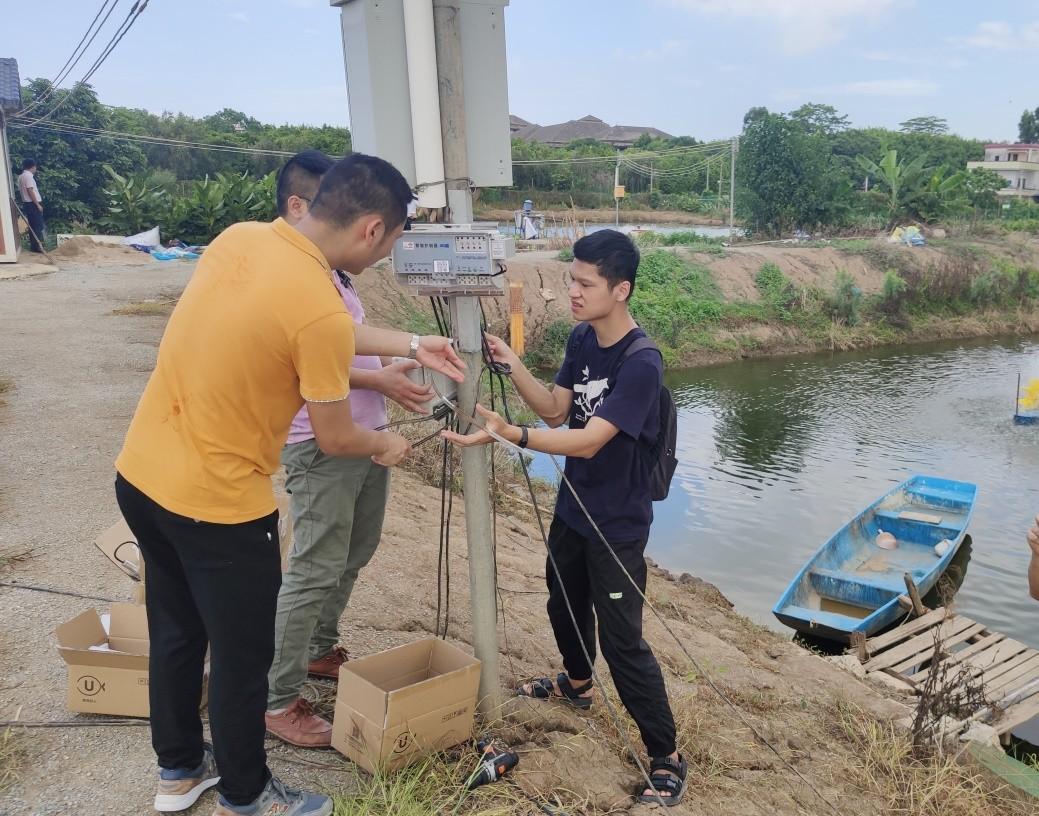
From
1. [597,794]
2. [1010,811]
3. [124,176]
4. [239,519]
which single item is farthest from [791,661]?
[124,176]

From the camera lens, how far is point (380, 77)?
253cm

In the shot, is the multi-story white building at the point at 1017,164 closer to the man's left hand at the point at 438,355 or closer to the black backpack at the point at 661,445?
the black backpack at the point at 661,445

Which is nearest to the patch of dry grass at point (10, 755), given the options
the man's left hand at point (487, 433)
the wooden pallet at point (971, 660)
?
the man's left hand at point (487, 433)

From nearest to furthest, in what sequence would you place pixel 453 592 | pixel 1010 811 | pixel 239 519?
pixel 239 519 < pixel 1010 811 < pixel 453 592

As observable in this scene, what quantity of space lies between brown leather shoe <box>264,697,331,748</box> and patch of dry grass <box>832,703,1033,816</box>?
7.15 ft

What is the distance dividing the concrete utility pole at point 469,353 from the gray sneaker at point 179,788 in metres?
0.95

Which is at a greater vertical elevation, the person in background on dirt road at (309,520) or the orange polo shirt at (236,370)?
the orange polo shirt at (236,370)

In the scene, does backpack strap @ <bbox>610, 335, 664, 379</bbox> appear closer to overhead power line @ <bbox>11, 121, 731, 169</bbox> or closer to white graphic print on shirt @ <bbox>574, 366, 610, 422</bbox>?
white graphic print on shirt @ <bbox>574, 366, 610, 422</bbox>

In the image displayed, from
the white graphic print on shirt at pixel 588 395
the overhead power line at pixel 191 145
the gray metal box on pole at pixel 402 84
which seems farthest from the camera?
the overhead power line at pixel 191 145

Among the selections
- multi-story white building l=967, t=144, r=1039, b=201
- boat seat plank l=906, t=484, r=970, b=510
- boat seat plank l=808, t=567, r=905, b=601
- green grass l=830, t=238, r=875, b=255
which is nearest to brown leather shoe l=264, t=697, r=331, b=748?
boat seat plank l=808, t=567, r=905, b=601

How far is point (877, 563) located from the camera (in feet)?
29.3

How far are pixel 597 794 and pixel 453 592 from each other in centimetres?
226

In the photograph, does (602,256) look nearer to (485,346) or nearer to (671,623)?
(485,346)

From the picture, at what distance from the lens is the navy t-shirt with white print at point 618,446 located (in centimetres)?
269
